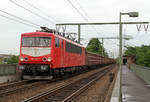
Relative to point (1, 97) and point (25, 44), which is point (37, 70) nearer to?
point (25, 44)

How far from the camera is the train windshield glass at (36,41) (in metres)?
16.2

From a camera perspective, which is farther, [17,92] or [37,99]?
[17,92]

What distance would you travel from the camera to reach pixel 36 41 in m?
16.5

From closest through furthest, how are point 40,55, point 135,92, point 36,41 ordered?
point 135,92
point 40,55
point 36,41

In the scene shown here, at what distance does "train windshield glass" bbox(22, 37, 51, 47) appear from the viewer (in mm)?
16250

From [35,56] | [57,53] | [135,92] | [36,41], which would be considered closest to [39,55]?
[35,56]

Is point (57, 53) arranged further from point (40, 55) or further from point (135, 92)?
point (135, 92)

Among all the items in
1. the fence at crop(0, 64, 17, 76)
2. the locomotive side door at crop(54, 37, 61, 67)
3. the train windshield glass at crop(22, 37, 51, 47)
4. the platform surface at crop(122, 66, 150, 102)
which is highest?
the train windshield glass at crop(22, 37, 51, 47)

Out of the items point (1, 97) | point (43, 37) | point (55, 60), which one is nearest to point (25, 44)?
point (43, 37)

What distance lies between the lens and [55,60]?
16281 mm

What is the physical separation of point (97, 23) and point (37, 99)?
17.6 m

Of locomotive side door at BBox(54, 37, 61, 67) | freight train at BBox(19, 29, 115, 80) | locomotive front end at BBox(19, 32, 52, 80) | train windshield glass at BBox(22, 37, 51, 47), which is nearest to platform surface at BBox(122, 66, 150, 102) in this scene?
locomotive side door at BBox(54, 37, 61, 67)

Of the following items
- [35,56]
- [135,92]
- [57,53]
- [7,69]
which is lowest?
[135,92]

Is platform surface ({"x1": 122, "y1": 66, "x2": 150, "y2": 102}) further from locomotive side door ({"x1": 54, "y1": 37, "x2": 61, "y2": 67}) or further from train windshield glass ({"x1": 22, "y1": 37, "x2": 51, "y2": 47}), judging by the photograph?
train windshield glass ({"x1": 22, "y1": 37, "x2": 51, "y2": 47})
